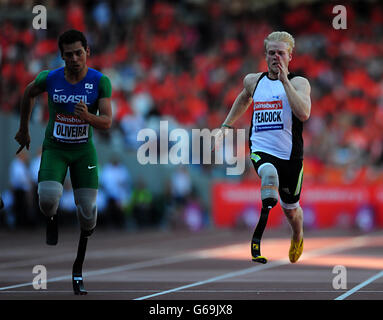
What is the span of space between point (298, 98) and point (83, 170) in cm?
231

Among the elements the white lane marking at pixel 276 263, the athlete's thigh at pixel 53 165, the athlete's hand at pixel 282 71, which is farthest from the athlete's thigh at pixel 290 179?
the athlete's thigh at pixel 53 165

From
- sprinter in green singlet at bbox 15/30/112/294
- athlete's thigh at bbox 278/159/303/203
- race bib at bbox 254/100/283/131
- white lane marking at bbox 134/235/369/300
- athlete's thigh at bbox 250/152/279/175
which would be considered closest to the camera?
sprinter in green singlet at bbox 15/30/112/294

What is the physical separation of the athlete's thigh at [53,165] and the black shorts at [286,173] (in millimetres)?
2040

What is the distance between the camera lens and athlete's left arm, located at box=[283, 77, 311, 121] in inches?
372

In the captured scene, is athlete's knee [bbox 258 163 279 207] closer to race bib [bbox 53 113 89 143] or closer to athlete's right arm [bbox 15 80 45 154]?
race bib [bbox 53 113 89 143]

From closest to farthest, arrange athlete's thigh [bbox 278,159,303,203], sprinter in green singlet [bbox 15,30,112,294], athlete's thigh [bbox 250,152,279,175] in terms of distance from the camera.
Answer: sprinter in green singlet [bbox 15,30,112,294]
athlete's thigh [bbox 250,152,279,175]
athlete's thigh [bbox 278,159,303,203]

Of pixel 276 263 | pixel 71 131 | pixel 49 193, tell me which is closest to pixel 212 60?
pixel 276 263

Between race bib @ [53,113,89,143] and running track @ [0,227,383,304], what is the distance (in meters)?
1.58

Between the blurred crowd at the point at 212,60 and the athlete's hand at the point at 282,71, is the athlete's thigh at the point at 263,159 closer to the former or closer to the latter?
the athlete's hand at the point at 282,71

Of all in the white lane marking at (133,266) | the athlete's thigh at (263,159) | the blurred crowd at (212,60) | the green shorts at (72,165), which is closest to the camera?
the green shorts at (72,165)

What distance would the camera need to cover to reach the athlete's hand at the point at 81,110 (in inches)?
355

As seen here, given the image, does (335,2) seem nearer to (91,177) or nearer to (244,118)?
(244,118)

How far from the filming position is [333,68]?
1278 inches

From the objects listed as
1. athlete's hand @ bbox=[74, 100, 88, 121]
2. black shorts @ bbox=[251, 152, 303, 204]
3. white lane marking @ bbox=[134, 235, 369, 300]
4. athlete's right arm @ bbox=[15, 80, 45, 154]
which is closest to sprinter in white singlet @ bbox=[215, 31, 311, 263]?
black shorts @ bbox=[251, 152, 303, 204]
